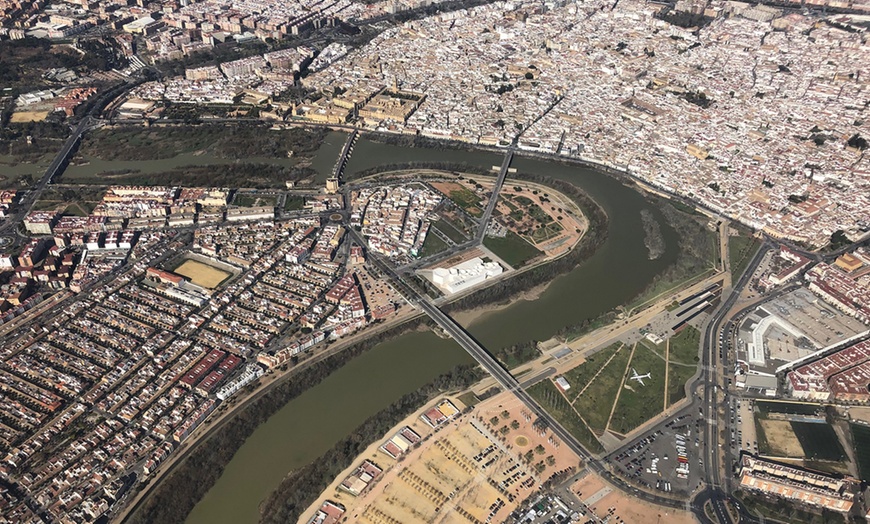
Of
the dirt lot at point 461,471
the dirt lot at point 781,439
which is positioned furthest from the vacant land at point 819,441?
the dirt lot at point 461,471

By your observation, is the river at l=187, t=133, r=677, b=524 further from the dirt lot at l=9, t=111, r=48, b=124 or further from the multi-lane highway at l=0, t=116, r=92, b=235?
the dirt lot at l=9, t=111, r=48, b=124

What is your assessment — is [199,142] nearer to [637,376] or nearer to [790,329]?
[637,376]

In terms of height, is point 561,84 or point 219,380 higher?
point 561,84

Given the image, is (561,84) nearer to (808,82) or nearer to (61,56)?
(808,82)

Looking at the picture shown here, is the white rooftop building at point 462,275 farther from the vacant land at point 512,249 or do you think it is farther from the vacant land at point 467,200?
the vacant land at point 467,200

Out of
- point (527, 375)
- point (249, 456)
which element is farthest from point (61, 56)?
point (527, 375)

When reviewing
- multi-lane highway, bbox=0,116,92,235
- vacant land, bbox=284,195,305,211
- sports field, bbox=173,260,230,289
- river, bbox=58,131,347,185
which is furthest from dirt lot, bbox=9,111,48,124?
sports field, bbox=173,260,230,289

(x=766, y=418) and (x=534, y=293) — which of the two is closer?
(x=766, y=418)
